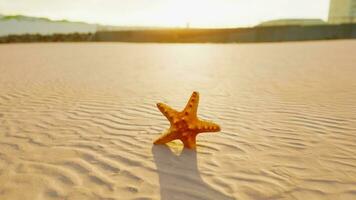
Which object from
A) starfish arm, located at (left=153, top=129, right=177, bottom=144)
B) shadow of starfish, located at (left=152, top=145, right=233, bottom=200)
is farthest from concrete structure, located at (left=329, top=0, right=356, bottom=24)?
shadow of starfish, located at (left=152, top=145, right=233, bottom=200)

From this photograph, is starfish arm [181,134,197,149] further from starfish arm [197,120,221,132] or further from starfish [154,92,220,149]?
starfish arm [197,120,221,132]

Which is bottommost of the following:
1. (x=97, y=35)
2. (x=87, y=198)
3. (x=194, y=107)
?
(x=87, y=198)

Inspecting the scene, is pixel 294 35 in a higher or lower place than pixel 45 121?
higher

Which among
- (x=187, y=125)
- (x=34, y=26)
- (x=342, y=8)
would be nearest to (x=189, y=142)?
(x=187, y=125)

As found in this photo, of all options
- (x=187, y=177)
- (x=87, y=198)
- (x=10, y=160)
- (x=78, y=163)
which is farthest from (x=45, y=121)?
(x=187, y=177)

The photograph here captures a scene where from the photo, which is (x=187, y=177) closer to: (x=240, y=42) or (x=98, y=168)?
(x=98, y=168)

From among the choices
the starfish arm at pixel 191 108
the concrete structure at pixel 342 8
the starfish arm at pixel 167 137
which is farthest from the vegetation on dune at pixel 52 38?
the starfish arm at pixel 191 108

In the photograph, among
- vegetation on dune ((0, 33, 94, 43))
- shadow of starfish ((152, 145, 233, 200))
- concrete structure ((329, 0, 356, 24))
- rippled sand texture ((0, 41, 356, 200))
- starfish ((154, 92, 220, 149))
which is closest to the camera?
shadow of starfish ((152, 145, 233, 200))
